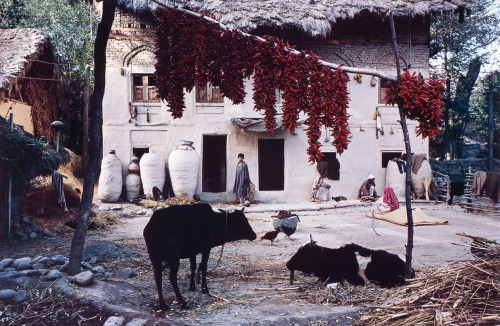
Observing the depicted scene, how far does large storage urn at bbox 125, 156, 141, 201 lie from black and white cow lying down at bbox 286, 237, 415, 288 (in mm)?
9399

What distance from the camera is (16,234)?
27.5 ft

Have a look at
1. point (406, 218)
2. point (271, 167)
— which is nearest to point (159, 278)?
point (406, 218)

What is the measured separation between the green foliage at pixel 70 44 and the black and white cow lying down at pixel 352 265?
1872 cm

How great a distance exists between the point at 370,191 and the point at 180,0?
9.43m

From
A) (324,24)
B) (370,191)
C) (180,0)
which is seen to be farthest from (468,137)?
(180,0)

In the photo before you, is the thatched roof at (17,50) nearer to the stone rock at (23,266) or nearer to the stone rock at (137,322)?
the stone rock at (23,266)

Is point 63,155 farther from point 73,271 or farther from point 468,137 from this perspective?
point 468,137

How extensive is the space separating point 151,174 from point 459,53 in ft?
53.1

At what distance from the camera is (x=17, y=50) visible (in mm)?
13031

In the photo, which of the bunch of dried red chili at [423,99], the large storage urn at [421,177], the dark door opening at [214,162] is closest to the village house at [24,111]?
the dark door opening at [214,162]

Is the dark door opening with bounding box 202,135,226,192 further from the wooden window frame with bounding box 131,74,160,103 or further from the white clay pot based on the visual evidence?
the white clay pot

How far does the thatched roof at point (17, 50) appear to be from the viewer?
40.3 ft

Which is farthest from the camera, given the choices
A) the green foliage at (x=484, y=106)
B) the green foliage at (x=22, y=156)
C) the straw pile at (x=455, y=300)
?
the green foliage at (x=484, y=106)

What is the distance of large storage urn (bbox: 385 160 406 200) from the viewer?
1467 cm
